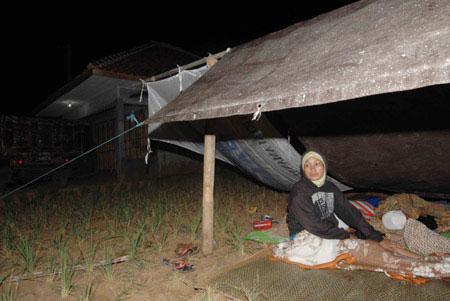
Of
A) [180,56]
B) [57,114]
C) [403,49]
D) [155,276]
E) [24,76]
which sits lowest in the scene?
[155,276]

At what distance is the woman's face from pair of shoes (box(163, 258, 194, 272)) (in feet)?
4.85

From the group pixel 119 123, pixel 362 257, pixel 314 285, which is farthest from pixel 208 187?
pixel 119 123

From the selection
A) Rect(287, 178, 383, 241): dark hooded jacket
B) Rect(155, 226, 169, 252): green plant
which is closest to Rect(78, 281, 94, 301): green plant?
Rect(155, 226, 169, 252): green plant

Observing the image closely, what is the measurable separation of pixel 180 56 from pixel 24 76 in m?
24.5

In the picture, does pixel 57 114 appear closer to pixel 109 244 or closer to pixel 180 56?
pixel 180 56

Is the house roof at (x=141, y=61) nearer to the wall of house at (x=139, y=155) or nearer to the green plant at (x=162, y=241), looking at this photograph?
the wall of house at (x=139, y=155)

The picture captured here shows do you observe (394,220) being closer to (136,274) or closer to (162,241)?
(162,241)

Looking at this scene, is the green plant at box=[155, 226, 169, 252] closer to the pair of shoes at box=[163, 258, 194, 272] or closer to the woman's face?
the pair of shoes at box=[163, 258, 194, 272]

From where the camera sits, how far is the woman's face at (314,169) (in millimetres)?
2824

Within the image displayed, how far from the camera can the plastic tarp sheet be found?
142 inches

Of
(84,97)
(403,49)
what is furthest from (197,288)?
(84,97)

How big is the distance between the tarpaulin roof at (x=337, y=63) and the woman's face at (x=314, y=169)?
1.07m

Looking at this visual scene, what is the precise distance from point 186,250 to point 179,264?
0.29 metres

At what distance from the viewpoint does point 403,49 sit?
146 cm
